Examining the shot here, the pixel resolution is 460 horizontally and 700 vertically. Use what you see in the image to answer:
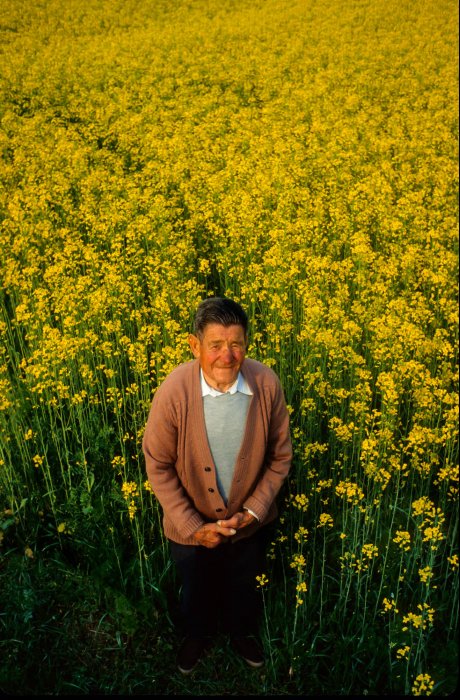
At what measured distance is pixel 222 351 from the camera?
113 inches

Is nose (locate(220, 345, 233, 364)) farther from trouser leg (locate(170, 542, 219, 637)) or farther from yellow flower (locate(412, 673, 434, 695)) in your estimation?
yellow flower (locate(412, 673, 434, 695))

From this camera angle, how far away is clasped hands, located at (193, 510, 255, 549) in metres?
3.09

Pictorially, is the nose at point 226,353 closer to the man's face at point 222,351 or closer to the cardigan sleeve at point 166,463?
the man's face at point 222,351

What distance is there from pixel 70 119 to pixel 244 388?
11.4 m

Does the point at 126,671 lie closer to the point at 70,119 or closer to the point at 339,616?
the point at 339,616

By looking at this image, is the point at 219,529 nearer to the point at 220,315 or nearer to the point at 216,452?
the point at 216,452

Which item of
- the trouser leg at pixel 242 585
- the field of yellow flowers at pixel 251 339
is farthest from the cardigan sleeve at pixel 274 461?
the field of yellow flowers at pixel 251 339

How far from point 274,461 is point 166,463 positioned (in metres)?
0.56

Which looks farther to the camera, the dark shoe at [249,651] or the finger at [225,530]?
the dark shoe at [249,651]

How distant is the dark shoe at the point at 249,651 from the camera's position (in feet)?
11.1

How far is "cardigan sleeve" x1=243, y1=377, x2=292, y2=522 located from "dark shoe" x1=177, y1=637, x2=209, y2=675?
83 centimetres

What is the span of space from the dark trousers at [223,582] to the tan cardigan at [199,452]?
13 cm

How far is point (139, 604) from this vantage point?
359cm

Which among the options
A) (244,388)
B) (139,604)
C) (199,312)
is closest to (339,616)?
(139,604)
